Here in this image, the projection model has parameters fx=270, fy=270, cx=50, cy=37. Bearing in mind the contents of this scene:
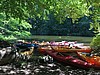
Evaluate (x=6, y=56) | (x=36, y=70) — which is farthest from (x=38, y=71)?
(x=6, y=56)

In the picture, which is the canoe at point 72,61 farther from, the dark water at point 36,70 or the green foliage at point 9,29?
the green foliage at point 9,29

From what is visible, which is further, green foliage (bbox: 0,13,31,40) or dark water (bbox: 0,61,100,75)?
green foliage (bbox: 0,13,31,40)

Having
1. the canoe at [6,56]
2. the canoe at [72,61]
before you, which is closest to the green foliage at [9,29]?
the canoe at [72,61]

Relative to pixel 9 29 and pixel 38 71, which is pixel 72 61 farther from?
pixel 9 29

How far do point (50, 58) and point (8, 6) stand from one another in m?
11.4

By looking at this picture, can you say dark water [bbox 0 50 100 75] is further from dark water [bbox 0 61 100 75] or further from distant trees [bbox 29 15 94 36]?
distant trees [bbox 29 15 94 36]

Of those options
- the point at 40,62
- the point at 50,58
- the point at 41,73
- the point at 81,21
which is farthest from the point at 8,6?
the point at 81,21

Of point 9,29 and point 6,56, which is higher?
point 9,29

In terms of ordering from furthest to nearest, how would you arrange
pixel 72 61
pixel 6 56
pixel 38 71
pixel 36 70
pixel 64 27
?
pixel 64 27 → pixel 72 61 → pixel 6 56 → pixel 36 70 → pixel 38 71

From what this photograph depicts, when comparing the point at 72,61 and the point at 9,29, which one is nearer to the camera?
the point at 72,61

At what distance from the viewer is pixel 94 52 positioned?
22.0 metres

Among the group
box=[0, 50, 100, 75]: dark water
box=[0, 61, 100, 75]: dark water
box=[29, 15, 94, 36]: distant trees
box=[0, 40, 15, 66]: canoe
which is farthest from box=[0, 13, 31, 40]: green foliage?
box=[29, 15, 94, 36]: distant trees

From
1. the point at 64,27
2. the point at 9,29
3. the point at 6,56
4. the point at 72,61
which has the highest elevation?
the point at 9,29

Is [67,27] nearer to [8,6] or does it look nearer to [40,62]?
[40,62]
